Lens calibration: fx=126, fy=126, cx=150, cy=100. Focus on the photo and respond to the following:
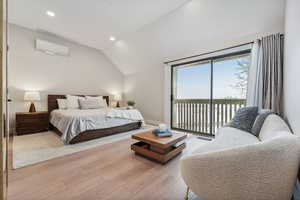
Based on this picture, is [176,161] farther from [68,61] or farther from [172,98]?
[68,61]

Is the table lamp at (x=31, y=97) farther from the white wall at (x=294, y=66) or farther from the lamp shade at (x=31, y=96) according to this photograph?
the white wall at (x=294, y=66)

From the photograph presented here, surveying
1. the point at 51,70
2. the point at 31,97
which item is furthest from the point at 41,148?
the point at 51,70

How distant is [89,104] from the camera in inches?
156

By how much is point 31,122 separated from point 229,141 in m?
4.40

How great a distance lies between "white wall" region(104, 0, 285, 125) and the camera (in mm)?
2195

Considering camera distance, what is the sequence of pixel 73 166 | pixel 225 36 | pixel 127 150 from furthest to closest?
pixel 225 36 < pixel 127 150 < pixel 73 166

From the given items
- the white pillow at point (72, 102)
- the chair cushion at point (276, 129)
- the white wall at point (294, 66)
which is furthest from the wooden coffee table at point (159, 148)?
the white pillow at point (72, 102)

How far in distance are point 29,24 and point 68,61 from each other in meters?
1.24

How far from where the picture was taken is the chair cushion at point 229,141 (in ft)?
4.20

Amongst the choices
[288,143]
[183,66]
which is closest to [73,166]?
[288,143]

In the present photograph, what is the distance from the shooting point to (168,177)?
1.53 metres

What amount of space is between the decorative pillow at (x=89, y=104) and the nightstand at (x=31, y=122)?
92 cm

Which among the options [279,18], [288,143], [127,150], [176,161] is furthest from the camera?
[127,150]

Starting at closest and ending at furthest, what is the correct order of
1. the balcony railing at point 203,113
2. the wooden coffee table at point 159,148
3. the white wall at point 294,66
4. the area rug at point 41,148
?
1. the white wall at point 294,66
2. the wooden coffee table at point 159,148
3. the area rug at point 41,148
4. the balcony railing at point 203,113
